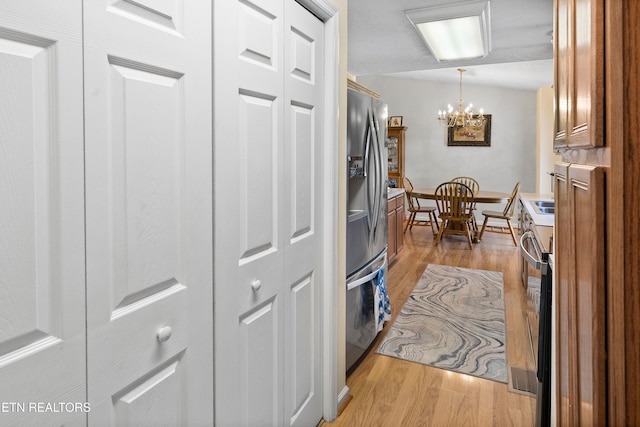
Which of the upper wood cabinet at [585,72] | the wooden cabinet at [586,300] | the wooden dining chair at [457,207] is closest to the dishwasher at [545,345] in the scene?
the wooden cabinet at [586,300]

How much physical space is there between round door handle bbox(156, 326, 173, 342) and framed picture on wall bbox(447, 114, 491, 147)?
8.16 metres

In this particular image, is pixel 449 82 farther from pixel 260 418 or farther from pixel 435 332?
pixel 260 418

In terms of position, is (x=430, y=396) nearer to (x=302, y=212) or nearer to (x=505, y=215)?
(x=302, y=212)

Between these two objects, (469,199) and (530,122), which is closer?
(469,199)

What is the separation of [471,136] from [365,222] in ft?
21.5

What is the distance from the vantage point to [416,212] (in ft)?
24.0

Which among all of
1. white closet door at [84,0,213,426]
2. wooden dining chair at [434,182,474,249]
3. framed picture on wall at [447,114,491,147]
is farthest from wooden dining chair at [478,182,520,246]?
white closet door at [84,0,213,426]

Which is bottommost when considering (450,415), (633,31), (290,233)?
(450,415)

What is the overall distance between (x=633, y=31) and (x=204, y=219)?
99cm

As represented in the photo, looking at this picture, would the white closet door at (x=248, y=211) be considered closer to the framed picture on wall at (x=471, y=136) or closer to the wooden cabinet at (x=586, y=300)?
the wooden cabinet at (x=586, y=300)

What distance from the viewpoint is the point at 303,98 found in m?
1.67

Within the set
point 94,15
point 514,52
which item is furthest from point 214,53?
point 514,52

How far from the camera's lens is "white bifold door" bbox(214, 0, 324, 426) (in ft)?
4.05

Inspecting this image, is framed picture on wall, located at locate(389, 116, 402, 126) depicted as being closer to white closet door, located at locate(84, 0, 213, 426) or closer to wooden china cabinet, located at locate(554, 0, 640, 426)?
white closet door, located at locate(84, 0, 213, 426)
